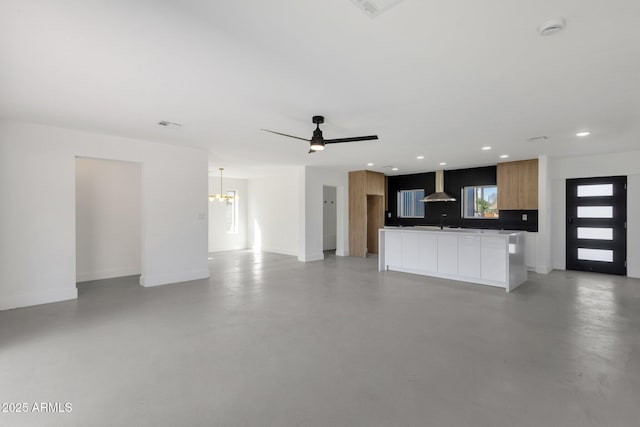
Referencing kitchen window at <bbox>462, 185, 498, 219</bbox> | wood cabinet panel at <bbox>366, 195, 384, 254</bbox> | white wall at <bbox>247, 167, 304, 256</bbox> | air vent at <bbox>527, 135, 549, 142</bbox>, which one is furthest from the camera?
wood cabinet panel at <bbox>366, 195, 384, 254</bbox>

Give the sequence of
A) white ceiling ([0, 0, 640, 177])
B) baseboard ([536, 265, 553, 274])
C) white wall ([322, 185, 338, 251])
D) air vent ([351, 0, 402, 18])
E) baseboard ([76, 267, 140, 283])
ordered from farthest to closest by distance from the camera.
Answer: white wall ([322, 185, 338, 251]), baseboard ([536, 265, 553, 274]), baseboard ([76, 267, 140, 283]), white ceiling ([0, 0, 640, 177]), air vent ([351, 0, 402, 18])

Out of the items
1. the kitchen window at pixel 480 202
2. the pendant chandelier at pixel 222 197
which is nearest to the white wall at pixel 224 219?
the pendant chandelier at pixel 222 197

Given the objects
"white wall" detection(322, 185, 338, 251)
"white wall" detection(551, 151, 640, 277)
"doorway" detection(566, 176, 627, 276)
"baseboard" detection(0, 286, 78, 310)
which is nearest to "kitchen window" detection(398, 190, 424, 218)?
"white wall" detection(322, 185, 338, 251)

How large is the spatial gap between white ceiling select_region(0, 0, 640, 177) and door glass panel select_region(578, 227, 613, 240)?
9.72 ft

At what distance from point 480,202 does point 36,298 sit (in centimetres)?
955

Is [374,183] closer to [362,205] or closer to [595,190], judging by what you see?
[362,205]

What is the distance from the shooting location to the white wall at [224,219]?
10.1 meters

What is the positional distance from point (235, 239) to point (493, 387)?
372 inches

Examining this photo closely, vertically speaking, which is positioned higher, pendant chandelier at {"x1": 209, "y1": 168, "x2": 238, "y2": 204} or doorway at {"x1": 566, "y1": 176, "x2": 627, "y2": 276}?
pendant chandelier at {"x1": 209, "y1": 168, "x2": 238, "y2": 204}

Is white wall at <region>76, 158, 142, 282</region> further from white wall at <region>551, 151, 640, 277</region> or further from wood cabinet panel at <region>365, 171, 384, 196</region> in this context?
white wall at <region>551, 151, 640, 277</region>

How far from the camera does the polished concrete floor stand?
2039 mm

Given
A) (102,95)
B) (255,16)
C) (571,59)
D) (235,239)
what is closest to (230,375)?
(255,16)

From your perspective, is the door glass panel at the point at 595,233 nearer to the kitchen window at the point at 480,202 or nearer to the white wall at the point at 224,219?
the kitchen window at the point at 480,202

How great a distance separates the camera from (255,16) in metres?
1.88
